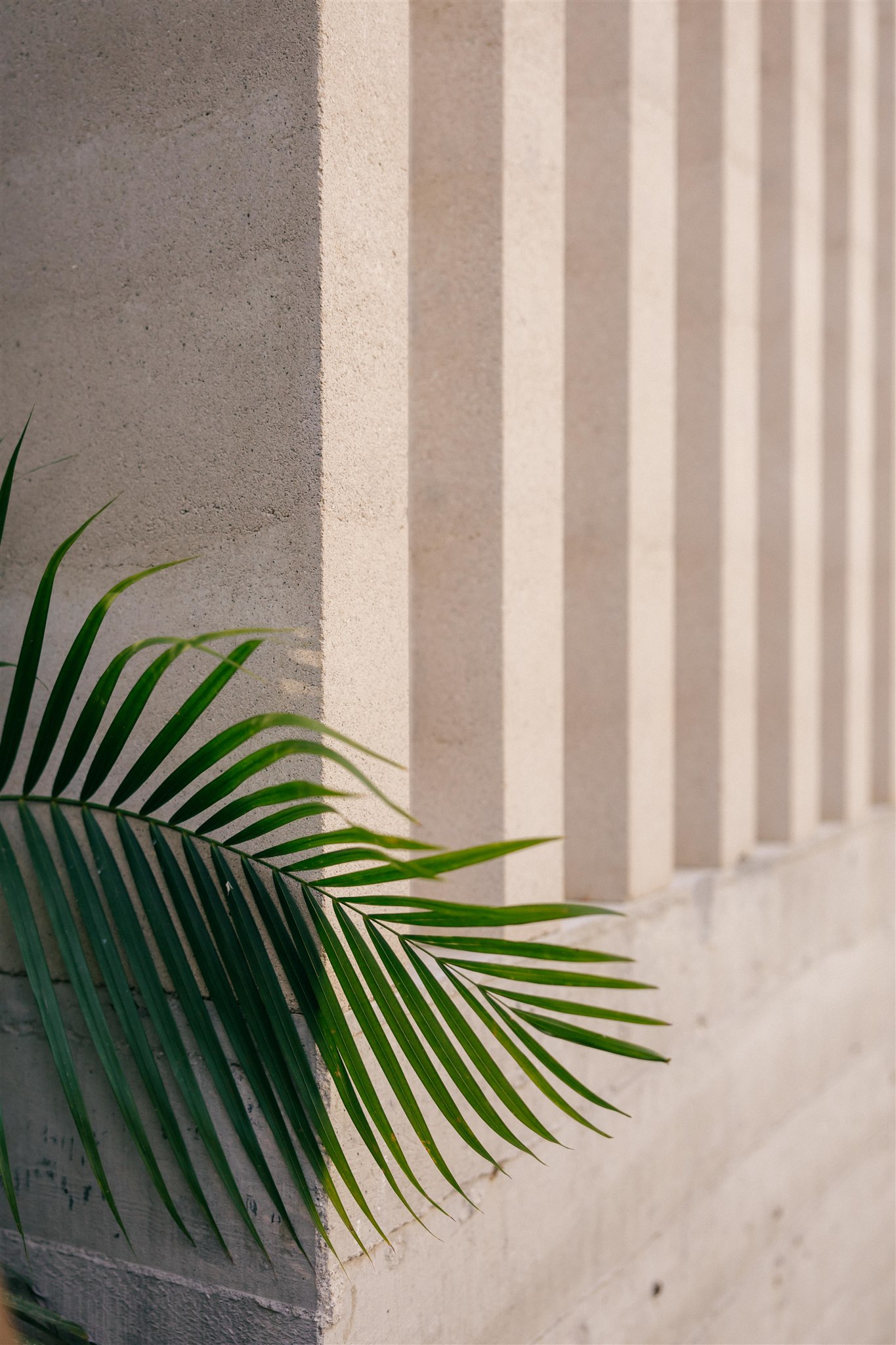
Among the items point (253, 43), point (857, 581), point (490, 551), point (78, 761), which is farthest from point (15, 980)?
point (857, 581)

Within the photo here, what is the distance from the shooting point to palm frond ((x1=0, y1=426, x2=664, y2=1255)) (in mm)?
1590

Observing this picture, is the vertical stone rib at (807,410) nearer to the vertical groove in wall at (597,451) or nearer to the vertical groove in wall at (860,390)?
the vertical groove in wall at (860,390)

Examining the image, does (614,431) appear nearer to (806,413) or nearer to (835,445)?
(806,413)

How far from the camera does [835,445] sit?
425cm

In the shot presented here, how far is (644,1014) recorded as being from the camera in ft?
8.91

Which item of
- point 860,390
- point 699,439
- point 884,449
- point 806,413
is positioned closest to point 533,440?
point 699,439

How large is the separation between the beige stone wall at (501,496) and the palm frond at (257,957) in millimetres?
205

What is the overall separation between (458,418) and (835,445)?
234 cm

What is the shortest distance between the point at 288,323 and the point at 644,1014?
171 centimetres

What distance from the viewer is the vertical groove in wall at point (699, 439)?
10.9 ft

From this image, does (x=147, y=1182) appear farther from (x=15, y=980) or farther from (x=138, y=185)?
(x=138, y=185)

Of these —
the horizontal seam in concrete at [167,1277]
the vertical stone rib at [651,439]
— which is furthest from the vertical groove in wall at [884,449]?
the horizontal seam in concrete at [167,1277]

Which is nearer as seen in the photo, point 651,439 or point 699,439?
point 651,439

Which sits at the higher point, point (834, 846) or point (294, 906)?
point (294, 906)
